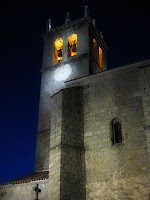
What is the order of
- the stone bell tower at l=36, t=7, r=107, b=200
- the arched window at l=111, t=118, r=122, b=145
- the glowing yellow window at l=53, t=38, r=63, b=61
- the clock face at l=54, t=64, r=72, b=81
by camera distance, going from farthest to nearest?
the glowing yellow window at l=53, t=38, r=63, b=61 < the clock face at l=54, t=64, r=72, b=81 < the arched window at l=111, t=118, r=122, b=145 < the stone bell tower at l=36, t=7, r=107, b=200

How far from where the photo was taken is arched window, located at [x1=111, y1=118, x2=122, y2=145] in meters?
11.5

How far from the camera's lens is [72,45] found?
797 inches

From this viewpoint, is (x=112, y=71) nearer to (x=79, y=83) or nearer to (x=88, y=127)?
(x=79, y=83)

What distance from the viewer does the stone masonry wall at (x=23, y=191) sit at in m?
11.6

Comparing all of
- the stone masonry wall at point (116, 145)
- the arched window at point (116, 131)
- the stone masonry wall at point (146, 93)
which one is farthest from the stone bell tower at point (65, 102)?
the stone masonry wall at point (146, 93)

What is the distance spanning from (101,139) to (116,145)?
708mm

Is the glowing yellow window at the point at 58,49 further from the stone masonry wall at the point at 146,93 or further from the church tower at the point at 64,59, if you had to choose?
the stone masonry wall at the point at 146,93

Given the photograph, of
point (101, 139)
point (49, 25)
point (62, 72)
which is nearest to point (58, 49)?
point (49, 25)

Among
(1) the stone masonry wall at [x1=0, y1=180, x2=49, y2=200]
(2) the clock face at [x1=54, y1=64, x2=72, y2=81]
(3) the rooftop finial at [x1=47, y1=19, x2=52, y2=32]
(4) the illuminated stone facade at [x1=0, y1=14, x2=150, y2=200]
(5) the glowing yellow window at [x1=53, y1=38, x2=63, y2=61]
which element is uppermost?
(3) the rooftop finial at [x1=47, y1=19, x2=52, y2=32]

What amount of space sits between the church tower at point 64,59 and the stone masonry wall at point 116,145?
4.75 m

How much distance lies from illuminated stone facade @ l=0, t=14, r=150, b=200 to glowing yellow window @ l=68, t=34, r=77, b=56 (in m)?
6.25

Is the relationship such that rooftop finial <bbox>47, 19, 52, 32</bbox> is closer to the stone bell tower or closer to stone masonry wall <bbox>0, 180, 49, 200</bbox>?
the stone bell tower

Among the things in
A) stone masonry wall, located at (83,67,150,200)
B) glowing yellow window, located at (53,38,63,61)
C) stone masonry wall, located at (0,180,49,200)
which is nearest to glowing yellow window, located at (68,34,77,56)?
glowing yellow window, located at (53,38,63,61)

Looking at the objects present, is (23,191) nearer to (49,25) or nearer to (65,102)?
(65,102)
